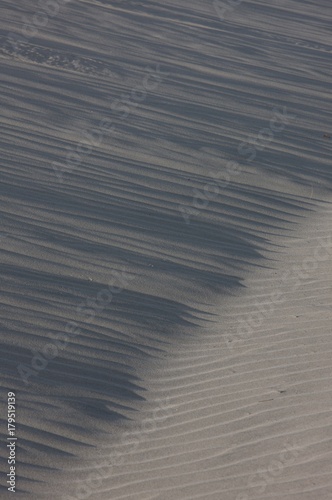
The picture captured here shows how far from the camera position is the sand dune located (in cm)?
459

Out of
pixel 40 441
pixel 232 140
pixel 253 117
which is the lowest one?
pixel 40 441

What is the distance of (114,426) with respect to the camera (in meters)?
4.82

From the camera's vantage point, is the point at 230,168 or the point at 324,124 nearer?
the point at 230,168

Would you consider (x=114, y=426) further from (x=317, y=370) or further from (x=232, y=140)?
(x=232, y=140)

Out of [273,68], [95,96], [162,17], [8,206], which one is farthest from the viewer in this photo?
[162,17]

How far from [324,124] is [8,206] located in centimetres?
449

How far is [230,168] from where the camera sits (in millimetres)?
7992

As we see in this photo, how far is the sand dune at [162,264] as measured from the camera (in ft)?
15.1

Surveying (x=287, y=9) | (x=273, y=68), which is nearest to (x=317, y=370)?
(x=273, y=68)

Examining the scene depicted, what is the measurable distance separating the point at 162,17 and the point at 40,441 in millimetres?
8997

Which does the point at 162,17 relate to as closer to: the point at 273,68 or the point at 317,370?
the point at 273,68

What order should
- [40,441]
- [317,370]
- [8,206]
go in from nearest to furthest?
[40,441] < [317,370] < [8,206]

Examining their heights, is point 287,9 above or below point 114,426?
above

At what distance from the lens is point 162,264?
20.9 feet
